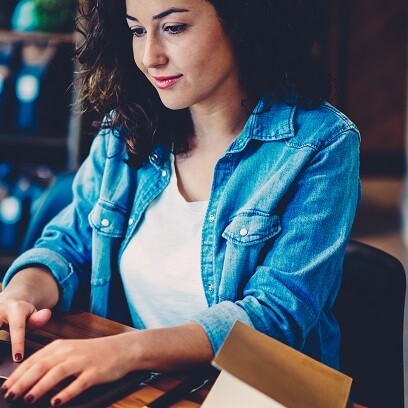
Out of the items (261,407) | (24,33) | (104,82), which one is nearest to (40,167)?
(24,33)

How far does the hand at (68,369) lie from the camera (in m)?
0.89

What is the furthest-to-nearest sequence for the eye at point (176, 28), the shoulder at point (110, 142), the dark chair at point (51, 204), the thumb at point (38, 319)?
1. the dark chair at point (51, 204)
2. the shoulder at point (110, 142)
3. the eye at point (176, 28)
4. the thumb at point (38, 319)

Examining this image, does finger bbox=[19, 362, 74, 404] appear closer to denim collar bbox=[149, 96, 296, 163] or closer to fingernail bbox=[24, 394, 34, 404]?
fingernail bbox=[24, 394, 34, 404]

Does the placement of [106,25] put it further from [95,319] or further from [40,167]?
[40,167]

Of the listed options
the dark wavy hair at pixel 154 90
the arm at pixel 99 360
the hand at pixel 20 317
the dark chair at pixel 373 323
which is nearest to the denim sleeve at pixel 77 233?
the dark wavy hair at pixel 154 90

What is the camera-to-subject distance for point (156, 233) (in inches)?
55.2

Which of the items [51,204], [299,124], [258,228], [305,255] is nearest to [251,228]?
[258,228]

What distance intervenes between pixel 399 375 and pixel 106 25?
88 centimetres

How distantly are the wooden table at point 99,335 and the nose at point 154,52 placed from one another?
46 centimetres

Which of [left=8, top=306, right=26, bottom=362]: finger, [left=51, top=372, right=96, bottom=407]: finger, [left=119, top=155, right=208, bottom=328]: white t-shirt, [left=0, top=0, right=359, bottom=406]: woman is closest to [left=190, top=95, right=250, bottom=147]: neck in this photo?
[left=0, top=0, right=359, bottom=406]: woman

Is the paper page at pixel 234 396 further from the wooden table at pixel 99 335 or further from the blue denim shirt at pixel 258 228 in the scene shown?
the blue denim shirt at pixel 258 228

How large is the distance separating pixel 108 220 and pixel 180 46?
0.40 metres

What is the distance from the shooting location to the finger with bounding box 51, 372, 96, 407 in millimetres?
878

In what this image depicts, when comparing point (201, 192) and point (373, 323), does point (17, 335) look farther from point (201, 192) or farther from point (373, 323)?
point (373, 323)
